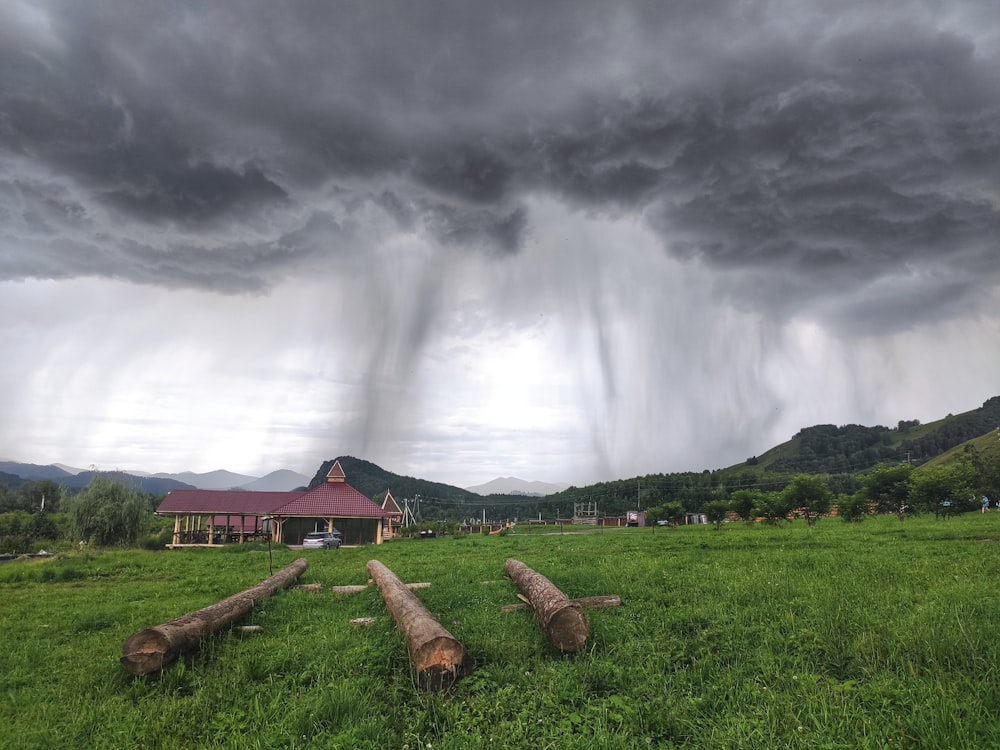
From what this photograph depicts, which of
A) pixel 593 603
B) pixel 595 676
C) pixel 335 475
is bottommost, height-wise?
pixel 595 676

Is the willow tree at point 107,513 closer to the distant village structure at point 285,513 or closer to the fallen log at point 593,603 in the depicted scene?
the distant village structure at point 285,513

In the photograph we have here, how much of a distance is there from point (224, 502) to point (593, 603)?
47101mm

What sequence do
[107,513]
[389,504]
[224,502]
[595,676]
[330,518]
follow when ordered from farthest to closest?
[389,504]
[224,502]
[330,518]
[107,513]
[595,676]

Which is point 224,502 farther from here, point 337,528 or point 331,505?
point 337,528

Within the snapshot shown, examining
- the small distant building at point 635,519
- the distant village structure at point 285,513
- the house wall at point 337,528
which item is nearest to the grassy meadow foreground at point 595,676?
the distant village structure at point 285,513

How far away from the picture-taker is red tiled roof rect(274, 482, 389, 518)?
45.2 m

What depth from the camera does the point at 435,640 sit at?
6.90 m

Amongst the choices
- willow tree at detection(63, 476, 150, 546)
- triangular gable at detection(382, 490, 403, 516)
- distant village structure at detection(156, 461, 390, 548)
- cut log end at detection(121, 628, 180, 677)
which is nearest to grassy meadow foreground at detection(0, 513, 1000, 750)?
cut log end at detection(121, 628, 180, 677)

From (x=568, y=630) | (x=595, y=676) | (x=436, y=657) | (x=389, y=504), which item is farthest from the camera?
(x=389, y=504)

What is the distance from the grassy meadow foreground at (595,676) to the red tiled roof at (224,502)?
38076 mm

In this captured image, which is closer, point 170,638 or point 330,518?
point 170,638

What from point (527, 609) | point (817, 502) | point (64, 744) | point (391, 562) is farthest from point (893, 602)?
point (817, 502)

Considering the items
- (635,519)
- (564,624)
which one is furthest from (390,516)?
(564,624)

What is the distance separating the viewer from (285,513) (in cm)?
4438
